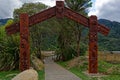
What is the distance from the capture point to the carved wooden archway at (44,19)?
57.7 feet

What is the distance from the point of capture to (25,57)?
17.6 metres

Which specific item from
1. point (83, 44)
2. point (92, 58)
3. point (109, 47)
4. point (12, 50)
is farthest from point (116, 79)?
point (109, 47)

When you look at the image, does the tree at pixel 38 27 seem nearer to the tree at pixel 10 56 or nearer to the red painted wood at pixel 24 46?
the tree at pixel 10 56

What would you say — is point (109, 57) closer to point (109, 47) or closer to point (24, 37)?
point (24, 37)

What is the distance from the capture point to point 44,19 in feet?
59.8

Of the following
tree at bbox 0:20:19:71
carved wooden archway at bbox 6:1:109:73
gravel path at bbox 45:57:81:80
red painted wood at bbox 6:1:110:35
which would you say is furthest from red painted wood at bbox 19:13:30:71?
tree at bbox 0:20:19:71

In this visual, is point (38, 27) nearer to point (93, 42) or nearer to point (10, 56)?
point (10, 56)

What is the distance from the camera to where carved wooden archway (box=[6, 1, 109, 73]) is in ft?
57.7

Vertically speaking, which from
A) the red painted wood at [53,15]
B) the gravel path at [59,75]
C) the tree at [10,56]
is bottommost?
the gravel path at [59,75]

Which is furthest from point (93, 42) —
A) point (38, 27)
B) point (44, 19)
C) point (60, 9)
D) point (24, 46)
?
point (38, 27)

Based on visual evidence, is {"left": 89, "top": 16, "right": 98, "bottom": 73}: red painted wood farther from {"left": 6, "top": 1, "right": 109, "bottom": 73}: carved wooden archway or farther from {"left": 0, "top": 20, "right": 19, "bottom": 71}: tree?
{"left": 0, "top": 20, "right": 19, "bottom": 71}: tree

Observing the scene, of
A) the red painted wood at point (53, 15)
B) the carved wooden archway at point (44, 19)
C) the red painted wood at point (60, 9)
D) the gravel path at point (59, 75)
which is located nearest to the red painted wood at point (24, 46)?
the carved wooden archway at point (44, 19)

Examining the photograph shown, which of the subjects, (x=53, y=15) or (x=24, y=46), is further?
(x=53, y=15)

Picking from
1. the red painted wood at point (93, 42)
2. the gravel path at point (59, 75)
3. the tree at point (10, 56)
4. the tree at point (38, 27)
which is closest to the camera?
the gravel path at point (59, 75)
